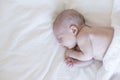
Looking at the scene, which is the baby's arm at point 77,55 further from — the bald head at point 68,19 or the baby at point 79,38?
the bald head at point 68,19

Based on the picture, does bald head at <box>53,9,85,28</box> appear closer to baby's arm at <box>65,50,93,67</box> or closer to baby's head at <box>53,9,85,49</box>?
baby's head at <box>53,9,85,49</box>

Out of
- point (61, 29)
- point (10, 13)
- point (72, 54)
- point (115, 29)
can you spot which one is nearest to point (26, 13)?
point (10, 13)

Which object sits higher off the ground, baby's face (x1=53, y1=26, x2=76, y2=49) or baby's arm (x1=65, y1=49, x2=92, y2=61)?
baby's face (x1=53, y1=26, x2=76, y2=49)

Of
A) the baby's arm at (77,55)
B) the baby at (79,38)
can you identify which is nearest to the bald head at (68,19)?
the baby at (79,38)

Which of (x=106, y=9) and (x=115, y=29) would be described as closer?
(x=115, y=29)

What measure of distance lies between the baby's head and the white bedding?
4 cm

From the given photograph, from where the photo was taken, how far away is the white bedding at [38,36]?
1194mm

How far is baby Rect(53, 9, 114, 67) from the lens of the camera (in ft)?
3.95

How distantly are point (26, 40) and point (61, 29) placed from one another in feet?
0.60

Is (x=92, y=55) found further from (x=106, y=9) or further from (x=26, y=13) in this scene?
(x=26, y=13)

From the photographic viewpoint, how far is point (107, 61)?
3.86ft

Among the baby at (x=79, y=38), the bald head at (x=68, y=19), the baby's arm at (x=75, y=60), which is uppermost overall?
the bald head at (x=68, y=19)

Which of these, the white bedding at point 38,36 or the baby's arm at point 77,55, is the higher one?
the white bedding at point 38,36

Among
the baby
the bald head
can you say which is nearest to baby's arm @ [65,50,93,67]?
the baby
